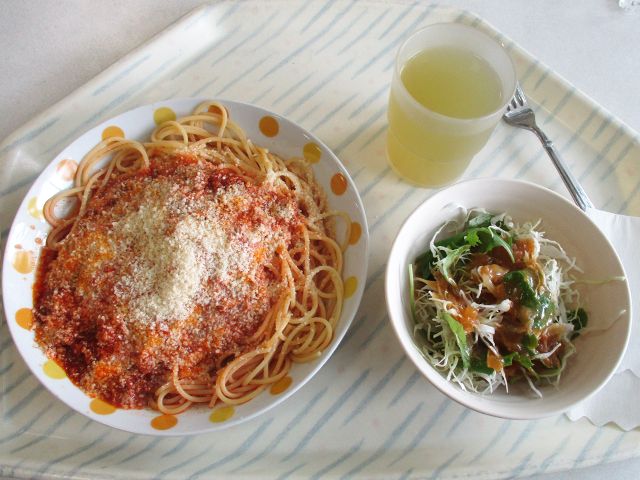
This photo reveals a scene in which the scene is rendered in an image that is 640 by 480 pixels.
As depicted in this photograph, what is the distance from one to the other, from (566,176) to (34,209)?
197 centimetres

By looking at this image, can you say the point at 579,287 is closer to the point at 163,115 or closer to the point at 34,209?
the point at 163,115

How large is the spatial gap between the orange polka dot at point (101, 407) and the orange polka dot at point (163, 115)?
39.7 inches

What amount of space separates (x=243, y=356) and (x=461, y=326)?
0.69 meters

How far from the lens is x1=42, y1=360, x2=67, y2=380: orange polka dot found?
133cm

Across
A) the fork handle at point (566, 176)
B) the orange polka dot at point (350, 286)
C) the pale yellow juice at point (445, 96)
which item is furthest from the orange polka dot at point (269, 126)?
the fork handle at point (566, 176)

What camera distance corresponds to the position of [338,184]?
1548mm

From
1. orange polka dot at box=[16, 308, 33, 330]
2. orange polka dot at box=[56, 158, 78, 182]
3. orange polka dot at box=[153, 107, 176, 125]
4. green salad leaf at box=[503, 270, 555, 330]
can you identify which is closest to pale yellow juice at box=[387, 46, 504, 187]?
green salad leaf at box=[503, 270, 555, 330]

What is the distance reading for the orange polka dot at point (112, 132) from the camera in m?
1.58

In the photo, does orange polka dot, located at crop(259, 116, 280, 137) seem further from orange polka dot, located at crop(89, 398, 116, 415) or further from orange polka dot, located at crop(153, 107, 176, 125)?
orange polka dot, located at crop(89, 398, 116, 415)

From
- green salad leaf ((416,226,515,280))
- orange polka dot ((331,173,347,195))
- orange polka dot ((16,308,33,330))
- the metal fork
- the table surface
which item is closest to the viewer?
green salad leaf ((416,226,515,280))

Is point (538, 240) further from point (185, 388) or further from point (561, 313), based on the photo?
point (185, 388)

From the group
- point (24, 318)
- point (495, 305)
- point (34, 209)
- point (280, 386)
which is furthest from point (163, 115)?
point (495, 305)

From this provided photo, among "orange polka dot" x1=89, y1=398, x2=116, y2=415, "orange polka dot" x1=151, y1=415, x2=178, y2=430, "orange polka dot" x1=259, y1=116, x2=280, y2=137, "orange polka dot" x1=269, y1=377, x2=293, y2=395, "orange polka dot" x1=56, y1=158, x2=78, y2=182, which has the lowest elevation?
"orange polka dot" x1=269, y1=377, x2=293, y2=395

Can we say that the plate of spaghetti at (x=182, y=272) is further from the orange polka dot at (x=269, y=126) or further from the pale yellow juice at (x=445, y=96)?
the pale yellow juice at (x=445, y=96)
